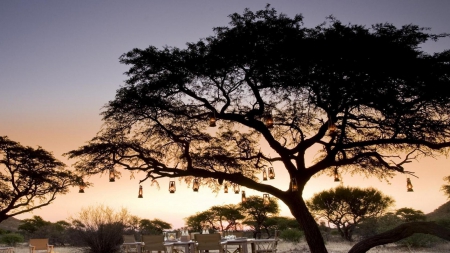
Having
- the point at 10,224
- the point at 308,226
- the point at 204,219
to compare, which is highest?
the point at 10,224

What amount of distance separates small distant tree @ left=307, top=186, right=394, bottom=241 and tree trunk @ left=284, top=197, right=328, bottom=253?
52.5 feet

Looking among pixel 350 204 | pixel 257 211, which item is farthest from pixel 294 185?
pixel 257 211

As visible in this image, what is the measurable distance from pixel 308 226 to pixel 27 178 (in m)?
12.3

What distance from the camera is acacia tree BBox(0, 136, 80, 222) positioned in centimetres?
1669

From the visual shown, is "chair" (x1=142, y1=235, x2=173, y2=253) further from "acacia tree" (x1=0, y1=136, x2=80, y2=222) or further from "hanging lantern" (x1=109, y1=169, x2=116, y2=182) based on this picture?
"acacia tree" (x1=0, y1=136, x2=80, y2=222)

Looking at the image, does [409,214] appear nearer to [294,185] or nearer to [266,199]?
[266,199]

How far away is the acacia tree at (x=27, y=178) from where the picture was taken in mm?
16688

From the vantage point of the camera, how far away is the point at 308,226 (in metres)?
9.38

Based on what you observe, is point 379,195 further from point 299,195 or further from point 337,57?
point 337,57

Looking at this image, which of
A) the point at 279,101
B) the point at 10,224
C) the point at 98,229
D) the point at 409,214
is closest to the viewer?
the point at 279,101

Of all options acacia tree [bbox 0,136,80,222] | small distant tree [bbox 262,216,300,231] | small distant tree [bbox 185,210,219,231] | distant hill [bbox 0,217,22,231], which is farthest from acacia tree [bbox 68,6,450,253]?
distant hill [bbox 0,217,22,231]

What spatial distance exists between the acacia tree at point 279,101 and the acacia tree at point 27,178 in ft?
24.6

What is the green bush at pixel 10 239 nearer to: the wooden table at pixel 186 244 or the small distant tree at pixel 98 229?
the small distant tree at pixel 98 229

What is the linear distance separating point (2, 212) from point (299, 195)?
13214mm
